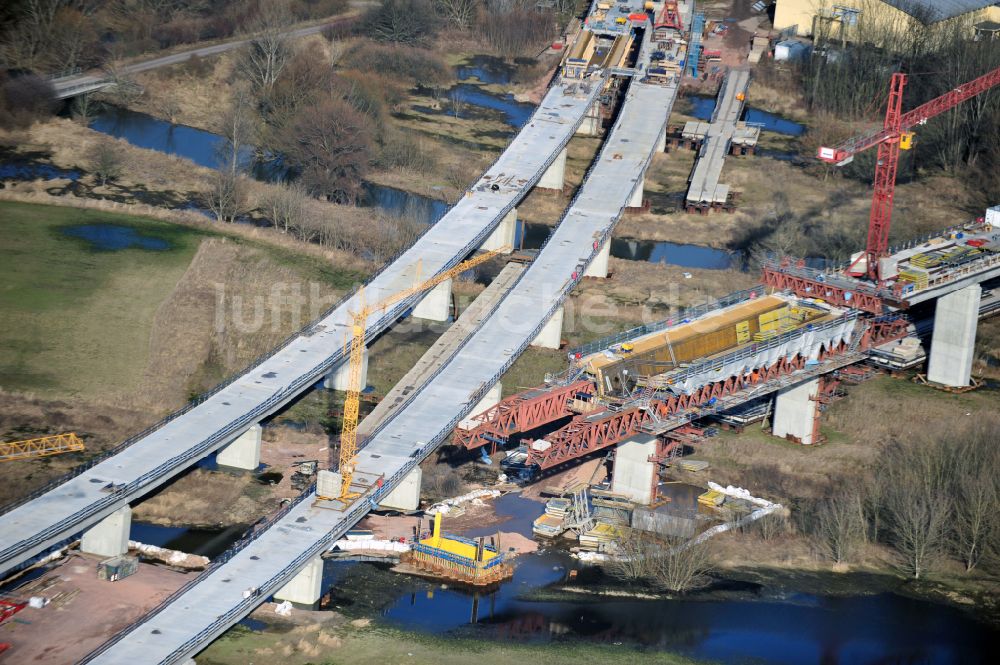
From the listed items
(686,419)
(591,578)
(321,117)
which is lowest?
(591,578)

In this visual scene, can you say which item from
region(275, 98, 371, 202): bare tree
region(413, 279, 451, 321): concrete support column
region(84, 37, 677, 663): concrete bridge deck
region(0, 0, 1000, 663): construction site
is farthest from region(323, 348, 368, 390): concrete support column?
region(275, 98, 371, 202): bare tree

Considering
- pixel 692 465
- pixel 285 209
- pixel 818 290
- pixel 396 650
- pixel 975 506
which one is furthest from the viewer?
pixel 285 209

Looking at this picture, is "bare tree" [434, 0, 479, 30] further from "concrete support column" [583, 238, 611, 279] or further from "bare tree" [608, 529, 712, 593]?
"bare tree" [608, 529, 712, 593]

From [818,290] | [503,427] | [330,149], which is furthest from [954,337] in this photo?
[330,149]

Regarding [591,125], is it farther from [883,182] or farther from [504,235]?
[883,182]

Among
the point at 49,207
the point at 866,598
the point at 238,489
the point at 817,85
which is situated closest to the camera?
the point at 866,598

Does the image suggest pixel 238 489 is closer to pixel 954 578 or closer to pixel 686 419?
pixel 686 419

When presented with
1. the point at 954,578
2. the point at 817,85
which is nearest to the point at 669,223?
the point at 817,85
